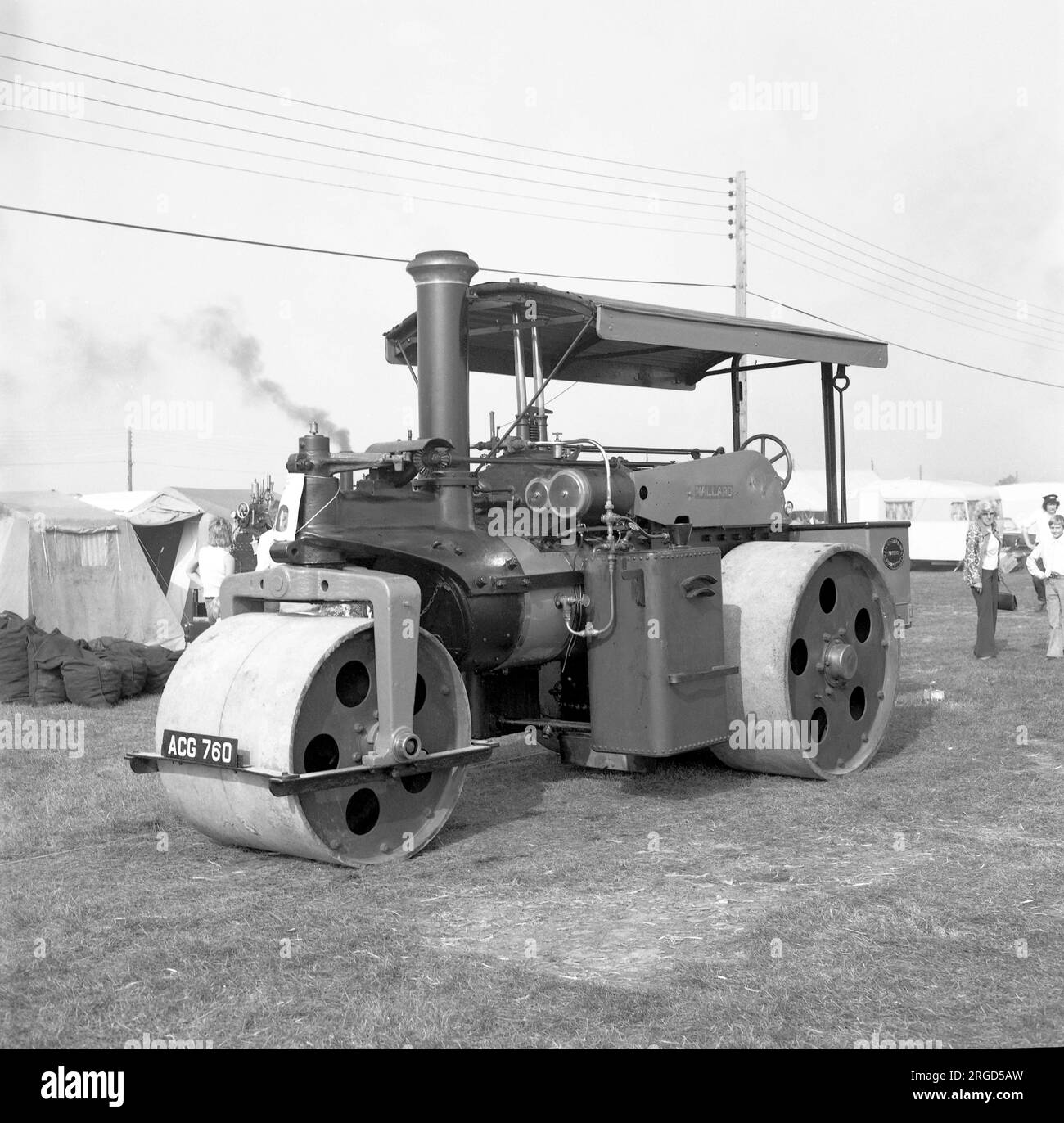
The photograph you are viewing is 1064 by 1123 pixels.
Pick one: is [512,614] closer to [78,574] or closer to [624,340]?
[624,340]

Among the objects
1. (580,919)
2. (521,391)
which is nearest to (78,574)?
(521,391)

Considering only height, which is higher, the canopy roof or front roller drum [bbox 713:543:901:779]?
the canopy roof

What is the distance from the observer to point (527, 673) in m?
6.71

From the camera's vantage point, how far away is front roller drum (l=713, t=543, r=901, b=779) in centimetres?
656

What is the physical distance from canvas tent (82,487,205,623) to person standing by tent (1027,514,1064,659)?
34.7 feet

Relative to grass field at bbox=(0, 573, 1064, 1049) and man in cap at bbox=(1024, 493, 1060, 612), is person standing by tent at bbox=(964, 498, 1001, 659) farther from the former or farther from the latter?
grass field at bbox=(0, 573, 1064, 1049)

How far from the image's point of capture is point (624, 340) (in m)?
6.43

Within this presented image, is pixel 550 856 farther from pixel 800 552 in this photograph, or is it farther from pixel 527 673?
pixel 800 552

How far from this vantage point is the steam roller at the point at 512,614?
5090 millimetres

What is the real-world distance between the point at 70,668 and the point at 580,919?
284 inches

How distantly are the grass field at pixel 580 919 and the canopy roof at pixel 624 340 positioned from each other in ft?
7.44
